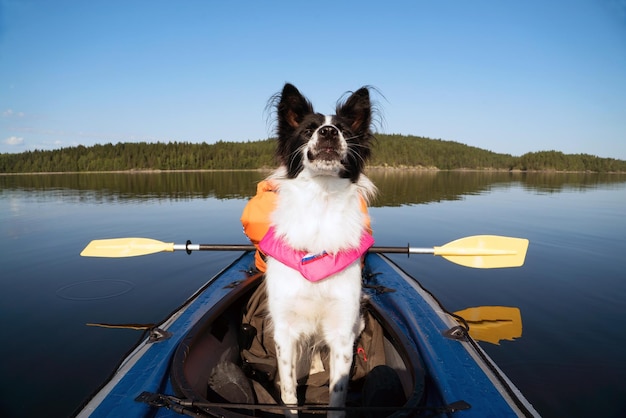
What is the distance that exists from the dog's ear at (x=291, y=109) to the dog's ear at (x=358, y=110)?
0.36 m

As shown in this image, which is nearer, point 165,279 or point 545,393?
point 545,393

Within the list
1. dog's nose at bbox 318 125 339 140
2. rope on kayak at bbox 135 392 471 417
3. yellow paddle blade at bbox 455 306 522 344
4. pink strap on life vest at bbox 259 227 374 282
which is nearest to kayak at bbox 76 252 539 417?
rope on kayak at bbox 135 392 471 417

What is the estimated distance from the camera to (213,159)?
12275cm

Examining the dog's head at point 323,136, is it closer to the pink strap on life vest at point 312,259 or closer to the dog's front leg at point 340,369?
the pink strap on life vest at point 312,259

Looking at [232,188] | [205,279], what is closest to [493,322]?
[205,279]

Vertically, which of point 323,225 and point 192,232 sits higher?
point 323,225

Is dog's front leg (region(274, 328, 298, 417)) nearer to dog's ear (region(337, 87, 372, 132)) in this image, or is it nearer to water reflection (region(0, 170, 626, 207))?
water reflection (region(0, 170, 626, 207))

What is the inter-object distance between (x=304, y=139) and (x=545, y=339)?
5.79 meters

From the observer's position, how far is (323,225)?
115 inches

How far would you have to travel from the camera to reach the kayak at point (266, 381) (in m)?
2.25

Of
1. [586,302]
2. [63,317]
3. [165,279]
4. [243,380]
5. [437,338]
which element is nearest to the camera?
[243,380]

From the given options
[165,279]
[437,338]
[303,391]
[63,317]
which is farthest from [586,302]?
[63,317]

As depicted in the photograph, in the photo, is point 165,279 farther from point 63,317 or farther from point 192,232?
point 192,232

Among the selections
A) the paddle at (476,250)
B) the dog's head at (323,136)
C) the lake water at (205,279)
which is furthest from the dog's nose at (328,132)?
the paddle at (476,250)
